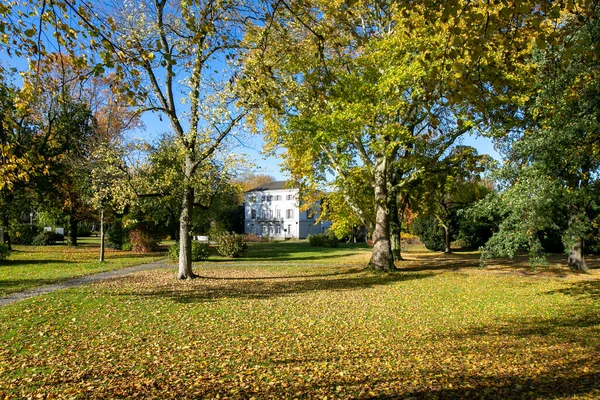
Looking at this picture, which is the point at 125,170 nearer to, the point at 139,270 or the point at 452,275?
the point at 139,270

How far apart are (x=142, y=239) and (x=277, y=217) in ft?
127

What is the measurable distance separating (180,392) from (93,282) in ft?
34.7

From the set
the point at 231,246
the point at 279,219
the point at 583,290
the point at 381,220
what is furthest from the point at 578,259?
the point at 279,219

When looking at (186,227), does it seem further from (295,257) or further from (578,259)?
(578,259)

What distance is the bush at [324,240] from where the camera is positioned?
39.7 m

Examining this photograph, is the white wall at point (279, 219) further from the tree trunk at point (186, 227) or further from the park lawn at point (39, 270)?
the tree trunk at point (186, 227)

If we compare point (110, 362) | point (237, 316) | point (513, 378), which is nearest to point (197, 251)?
point (237, 316)

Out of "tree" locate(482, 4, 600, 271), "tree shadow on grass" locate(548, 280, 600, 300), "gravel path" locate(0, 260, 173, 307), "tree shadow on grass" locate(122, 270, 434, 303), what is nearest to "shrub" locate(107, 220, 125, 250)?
"gravel path" locate(0, 260, 173, 307)

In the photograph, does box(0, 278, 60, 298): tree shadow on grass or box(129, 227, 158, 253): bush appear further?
box(129, 227, 158, 253): bush

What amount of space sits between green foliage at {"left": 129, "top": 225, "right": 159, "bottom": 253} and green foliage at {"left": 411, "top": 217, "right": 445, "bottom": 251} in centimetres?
1986

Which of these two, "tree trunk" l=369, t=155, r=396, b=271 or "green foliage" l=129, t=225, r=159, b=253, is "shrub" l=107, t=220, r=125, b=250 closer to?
"green foliage" l=129, t=225, r=159, b=253

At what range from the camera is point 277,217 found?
217 ft

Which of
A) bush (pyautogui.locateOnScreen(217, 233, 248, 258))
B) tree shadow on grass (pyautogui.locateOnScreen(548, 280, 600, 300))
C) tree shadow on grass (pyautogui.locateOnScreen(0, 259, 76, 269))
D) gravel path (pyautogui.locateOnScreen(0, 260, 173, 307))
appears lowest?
tree shadow on grass (pyautogui.locateOnScreen(548, 280, 600, 300))

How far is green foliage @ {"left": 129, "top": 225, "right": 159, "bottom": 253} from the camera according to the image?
2784cm
